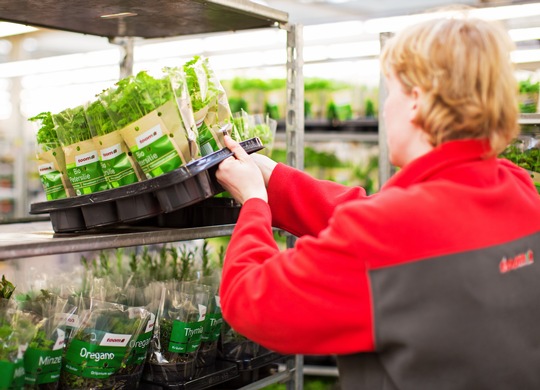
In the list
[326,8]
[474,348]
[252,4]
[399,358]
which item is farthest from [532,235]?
[326,8]

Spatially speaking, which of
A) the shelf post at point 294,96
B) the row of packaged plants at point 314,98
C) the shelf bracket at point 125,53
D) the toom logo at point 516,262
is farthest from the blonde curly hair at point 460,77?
the row of packaged plants at point 314,98

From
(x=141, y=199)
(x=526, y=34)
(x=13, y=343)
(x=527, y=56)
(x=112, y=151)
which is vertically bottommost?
(x=13, y=343)

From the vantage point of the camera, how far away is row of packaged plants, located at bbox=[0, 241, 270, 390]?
4.87 feet

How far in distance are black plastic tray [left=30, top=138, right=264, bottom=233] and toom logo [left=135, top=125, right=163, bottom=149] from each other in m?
0.10

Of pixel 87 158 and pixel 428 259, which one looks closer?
pixel 428 259

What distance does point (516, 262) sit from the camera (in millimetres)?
1285

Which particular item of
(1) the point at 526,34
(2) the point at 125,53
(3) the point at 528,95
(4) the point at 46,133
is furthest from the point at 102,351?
(1) the point at 526,34

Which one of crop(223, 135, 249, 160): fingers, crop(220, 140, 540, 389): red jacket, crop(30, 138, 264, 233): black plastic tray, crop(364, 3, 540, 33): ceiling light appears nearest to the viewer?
crop(220, 140, 540, 389): red jacket

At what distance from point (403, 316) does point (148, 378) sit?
890mm

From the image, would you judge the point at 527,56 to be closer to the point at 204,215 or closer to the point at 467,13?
the point at 467,13

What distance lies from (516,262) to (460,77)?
39cm

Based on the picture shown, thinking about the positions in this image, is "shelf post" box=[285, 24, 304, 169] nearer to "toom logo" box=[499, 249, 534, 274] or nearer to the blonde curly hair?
the blonde curly hair

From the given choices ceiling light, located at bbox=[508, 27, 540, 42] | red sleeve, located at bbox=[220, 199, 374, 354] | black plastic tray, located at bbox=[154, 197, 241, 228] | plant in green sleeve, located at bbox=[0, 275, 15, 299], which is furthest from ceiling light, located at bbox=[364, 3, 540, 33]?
plant in green sleeve, located at bbox=[0, 275, 15, 299]

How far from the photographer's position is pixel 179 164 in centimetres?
154
